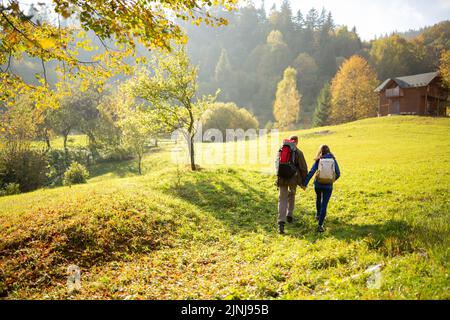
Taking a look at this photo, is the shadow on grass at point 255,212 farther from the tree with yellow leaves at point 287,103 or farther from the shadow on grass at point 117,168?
the tree with yellow leaves at point 287,103

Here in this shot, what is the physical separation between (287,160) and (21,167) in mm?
27491

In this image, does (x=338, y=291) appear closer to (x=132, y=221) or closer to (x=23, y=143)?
(x=132, y=221)

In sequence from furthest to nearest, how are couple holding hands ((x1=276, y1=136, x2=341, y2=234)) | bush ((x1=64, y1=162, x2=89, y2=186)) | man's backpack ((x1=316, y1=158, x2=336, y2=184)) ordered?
1. bush ((x1=64, y1=162, x2=89, y2=186))
2. couple holding hands ((x1=276, y1=136, x2=341, y2=234))
3. man's backpack ((x1=316, y1=158, x2=336, y2=184))

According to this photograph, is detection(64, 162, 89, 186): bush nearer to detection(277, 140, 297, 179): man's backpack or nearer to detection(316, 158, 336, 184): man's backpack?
detection(277, 140, 297, 179): man's backpack

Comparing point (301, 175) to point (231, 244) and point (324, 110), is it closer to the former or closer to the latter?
point (231, 244)

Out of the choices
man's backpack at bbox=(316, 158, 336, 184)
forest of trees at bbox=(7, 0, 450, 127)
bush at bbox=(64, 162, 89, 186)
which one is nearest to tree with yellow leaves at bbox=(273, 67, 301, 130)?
forest of trees at bbox=(7, 0, 450, 127)

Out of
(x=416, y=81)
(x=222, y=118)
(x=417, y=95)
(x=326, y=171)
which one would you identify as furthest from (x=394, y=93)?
(x=326, y=171)

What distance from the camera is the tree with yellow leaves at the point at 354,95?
69.2 m

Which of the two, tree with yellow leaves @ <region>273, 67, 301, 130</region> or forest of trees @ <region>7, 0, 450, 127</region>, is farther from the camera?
forest of trees @ <region>7, 0, 450, 127</region>

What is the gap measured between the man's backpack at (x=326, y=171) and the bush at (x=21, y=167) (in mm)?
27817

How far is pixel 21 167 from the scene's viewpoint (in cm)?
2669

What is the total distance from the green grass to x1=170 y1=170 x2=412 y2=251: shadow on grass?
61 mm

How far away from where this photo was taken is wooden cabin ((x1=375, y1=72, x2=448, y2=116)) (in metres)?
58.6

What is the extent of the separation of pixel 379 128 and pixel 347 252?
43.3 m
